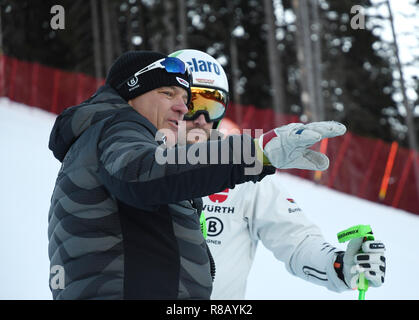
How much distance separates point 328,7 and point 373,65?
423 cm

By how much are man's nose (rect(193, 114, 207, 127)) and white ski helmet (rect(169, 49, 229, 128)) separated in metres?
0.18

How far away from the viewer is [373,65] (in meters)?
31.5

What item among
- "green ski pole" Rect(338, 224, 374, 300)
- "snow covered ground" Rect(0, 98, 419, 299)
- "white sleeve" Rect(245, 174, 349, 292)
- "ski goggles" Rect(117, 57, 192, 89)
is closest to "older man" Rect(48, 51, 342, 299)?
"ski goggles" Rect(117, 57, 192, 89)

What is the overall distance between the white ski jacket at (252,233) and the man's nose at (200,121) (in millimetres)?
492

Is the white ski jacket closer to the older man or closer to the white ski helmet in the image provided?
the white ski helmet

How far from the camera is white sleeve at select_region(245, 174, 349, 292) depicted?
313 cm

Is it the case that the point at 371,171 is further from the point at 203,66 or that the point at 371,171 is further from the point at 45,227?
the point at 203,66

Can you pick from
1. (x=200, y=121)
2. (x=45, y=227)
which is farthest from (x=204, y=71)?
(x=45, y=227)

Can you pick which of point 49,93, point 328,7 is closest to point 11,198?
point 49,93

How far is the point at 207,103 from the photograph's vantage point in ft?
12.9

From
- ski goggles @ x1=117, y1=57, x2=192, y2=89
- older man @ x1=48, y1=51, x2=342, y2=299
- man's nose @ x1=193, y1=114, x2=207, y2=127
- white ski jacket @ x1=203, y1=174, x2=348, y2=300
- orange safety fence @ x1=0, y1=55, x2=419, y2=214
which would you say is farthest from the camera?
orange safety fence @ x1=0, y1=55, x2=419, y2=214

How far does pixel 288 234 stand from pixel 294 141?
A: 5.68ft

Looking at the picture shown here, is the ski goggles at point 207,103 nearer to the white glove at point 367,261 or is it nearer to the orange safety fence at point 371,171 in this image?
the white glove at point 367,261

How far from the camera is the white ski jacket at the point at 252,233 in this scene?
3.36 m
